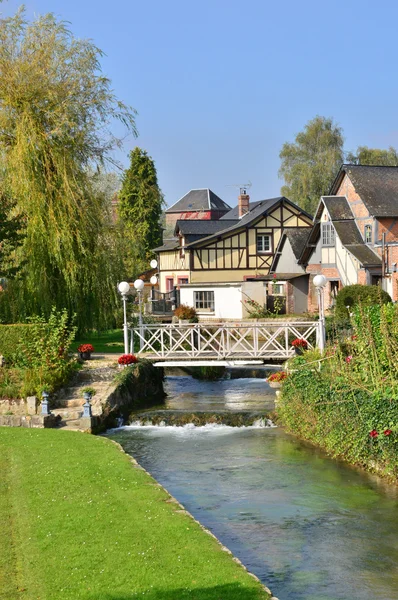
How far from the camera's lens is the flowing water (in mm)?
10016

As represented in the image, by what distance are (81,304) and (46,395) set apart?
22.7 feet

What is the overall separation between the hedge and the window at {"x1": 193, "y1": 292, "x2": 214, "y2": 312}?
66.9 ft

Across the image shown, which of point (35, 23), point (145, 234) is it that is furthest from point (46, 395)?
point (145, 234)

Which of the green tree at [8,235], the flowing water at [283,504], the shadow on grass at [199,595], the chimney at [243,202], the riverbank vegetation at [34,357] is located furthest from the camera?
the chimney at [243,202]

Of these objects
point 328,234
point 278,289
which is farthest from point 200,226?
point 328,234

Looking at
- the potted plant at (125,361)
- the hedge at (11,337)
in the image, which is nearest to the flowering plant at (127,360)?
the potted plant at (125,361)

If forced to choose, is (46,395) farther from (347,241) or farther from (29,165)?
(347,241)

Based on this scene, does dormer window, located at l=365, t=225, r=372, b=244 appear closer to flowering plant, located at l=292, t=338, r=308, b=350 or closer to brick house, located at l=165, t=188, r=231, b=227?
flowering plant, located at l=292, t=338, r=308, b=350

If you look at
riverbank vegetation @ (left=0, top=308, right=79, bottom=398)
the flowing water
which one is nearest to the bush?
riverbank vegetation @ (left=0, top=308, right=79, bottom=398)

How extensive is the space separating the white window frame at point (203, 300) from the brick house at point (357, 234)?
546 centimetres

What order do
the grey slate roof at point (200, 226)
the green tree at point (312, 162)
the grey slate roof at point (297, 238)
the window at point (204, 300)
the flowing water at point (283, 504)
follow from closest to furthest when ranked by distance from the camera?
the flowing water at point (283, 504) < the window at point (204, 300) < the grey slate roof at point (297, 238) < the grey slate roof at point (200, 226) < the green tree at point (312, 162)

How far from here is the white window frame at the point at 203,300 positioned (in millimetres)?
42344

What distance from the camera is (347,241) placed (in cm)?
4012

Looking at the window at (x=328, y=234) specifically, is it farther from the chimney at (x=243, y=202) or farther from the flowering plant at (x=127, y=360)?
the flowering plant at (x=127, y=360)
